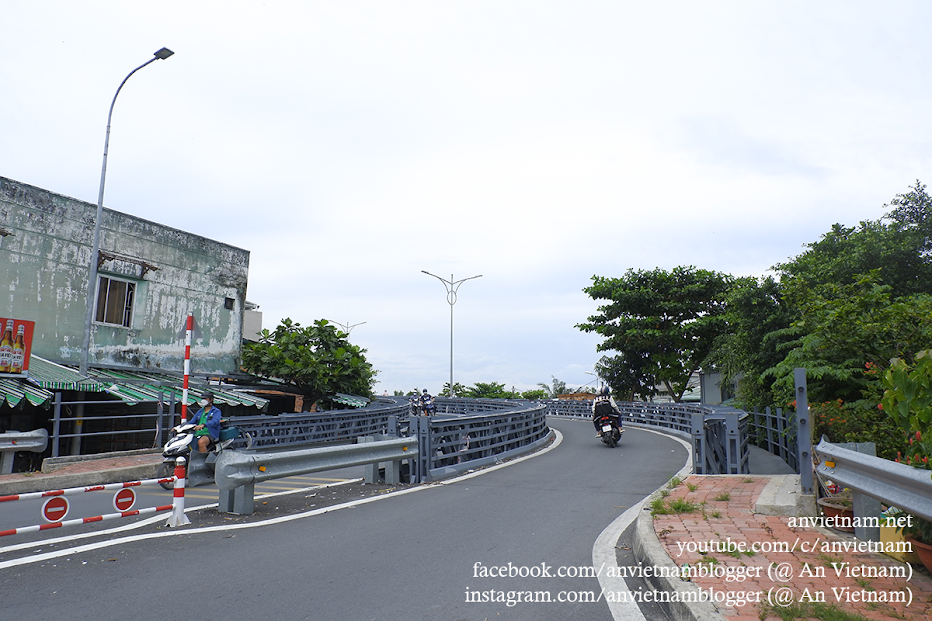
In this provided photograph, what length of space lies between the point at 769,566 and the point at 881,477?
111cm

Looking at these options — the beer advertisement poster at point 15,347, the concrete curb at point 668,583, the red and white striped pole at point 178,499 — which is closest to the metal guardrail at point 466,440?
the red and white striped pole at point 178,499

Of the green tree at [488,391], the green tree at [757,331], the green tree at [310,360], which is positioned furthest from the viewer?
the green tree at [488,391]

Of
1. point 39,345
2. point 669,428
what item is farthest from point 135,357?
point 669,428

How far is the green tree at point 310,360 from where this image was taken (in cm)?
2697

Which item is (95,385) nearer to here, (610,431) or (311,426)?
(311,426)

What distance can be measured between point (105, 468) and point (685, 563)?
1203 centimetres

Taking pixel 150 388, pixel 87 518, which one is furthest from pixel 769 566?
pixel 150 388

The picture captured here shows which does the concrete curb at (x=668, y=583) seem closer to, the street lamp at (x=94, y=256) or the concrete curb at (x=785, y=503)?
the concrete curb at (x=785, y=503)

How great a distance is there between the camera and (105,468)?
42.1 feet

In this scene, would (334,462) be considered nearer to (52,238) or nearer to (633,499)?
(633,499)

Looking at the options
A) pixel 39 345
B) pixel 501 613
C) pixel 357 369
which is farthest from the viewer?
pixel 357 369

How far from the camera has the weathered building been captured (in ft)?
63.0

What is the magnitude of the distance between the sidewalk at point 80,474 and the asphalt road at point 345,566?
19.2 feet

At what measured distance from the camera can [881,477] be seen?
489 centimetres
